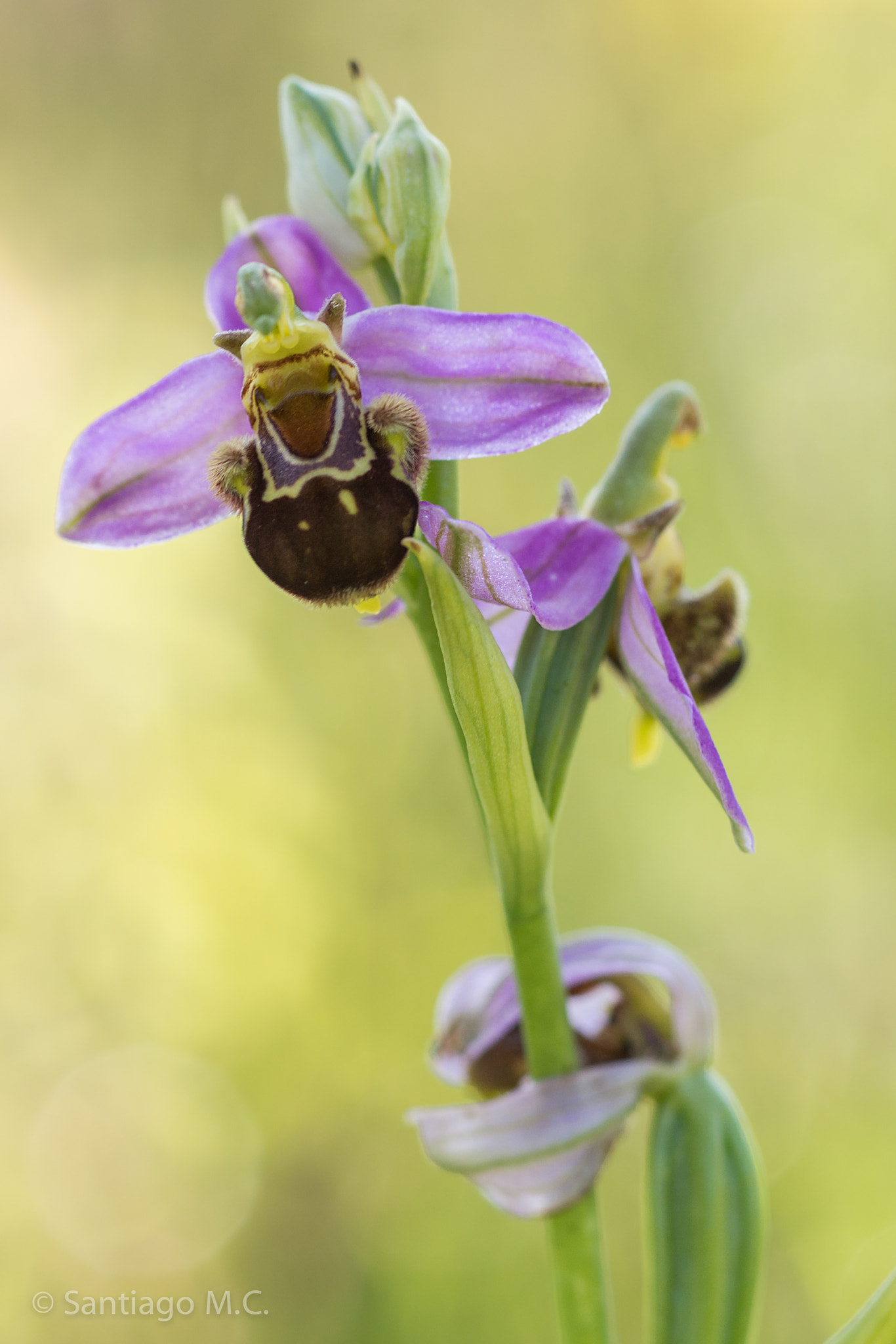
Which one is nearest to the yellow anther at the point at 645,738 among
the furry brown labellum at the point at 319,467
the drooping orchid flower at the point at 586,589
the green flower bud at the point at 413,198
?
the drooping orchid flower at the point at 586,589

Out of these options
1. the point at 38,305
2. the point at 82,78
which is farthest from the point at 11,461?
the point at 82,78

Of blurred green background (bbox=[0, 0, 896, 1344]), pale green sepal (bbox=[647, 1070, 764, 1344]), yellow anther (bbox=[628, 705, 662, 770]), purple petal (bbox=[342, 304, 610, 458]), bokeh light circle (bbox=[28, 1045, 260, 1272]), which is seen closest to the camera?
purple petal (bbox=[342, 304, 610, 458])

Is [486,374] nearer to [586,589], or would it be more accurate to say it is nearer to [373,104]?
[586,589]

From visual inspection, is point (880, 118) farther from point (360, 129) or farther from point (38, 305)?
point (360, 129)

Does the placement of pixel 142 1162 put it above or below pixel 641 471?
below

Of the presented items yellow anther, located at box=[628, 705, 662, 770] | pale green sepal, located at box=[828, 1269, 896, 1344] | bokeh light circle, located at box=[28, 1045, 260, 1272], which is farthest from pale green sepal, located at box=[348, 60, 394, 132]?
bokeh light circle, located at box=[28, 1045, 260, 1272]

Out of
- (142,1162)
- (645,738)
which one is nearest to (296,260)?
(645,738)

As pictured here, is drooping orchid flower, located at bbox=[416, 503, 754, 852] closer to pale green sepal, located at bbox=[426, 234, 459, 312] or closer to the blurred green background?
pale green sepal, located at bbox=[426, 234, 459, 312]
